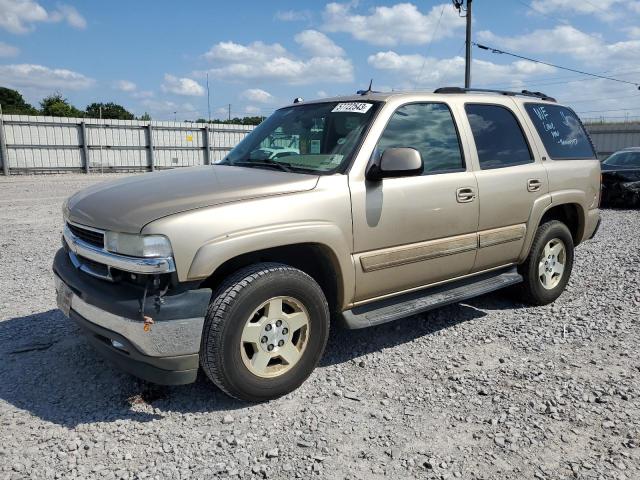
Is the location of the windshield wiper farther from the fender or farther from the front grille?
the front grille

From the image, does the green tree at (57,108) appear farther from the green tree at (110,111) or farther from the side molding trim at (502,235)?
the side molding trim at (502,235)

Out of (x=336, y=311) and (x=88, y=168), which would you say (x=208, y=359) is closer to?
(x=336, y=311)

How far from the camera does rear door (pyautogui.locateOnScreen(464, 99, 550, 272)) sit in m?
4.27

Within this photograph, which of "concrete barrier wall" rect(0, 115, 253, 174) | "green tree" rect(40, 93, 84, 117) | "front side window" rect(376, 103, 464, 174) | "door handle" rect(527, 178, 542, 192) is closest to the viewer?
"front side window" rect(376, 103, 464, 174)

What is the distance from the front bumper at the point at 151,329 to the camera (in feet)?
9.09

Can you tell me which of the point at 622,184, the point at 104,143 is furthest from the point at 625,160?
the point at 104,143

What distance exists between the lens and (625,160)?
43.4ft

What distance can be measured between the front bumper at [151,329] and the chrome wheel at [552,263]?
3.55m

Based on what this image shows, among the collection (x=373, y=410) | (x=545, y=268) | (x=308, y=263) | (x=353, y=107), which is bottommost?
(x=373, y=410)

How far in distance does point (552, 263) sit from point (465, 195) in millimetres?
1714

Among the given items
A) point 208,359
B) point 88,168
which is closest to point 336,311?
point 208,359

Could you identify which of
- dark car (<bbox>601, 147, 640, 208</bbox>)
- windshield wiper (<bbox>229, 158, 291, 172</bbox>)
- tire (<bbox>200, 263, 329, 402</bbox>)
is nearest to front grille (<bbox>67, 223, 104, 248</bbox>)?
tire (<bbox>200, 263, 329, 402</bbox>)

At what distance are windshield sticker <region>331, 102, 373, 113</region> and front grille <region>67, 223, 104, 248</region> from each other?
1.96 meters

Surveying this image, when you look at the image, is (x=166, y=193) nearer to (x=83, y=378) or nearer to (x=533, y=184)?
(x=83, y=378)
